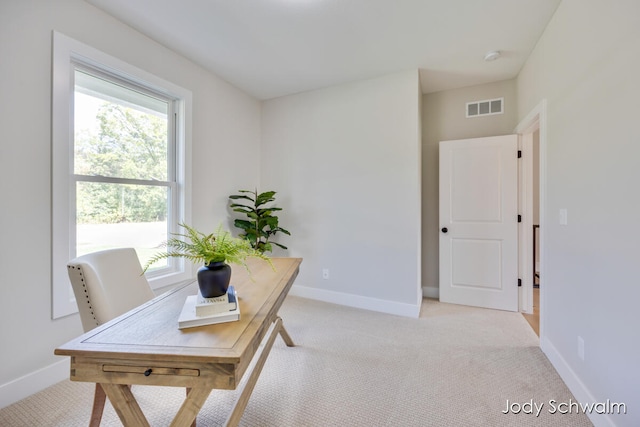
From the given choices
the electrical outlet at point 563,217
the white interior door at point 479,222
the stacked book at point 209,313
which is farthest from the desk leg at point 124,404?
the white interior door at point 479,222

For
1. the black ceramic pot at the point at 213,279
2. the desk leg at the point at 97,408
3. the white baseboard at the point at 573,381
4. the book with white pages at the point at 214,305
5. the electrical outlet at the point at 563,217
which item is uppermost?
the electrical outlet at the point at 563,217

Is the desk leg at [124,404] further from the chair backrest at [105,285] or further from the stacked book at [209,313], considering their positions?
the chair backrest at [105,285]

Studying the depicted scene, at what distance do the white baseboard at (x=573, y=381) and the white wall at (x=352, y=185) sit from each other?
110cm

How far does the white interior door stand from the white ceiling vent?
395mm

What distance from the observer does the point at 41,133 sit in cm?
171

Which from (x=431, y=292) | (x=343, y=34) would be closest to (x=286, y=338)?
(x=431, y=292)

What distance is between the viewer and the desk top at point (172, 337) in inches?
31.4

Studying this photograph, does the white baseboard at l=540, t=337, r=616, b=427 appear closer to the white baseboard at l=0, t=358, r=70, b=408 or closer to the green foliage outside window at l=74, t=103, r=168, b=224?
the white baseboard at l=0, t=358, r=70, b=408

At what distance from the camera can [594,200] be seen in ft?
4.85

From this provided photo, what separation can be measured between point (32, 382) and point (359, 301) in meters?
2.76

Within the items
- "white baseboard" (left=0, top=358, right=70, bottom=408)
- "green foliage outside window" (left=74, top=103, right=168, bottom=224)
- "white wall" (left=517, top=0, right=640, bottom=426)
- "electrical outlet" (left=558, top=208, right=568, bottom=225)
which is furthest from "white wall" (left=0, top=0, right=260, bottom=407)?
"electrical outlet" (left=558, top=208, right=568, bottom=225)

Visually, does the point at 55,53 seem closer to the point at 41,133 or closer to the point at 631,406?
the point at 41,133

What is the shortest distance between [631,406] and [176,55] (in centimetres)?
403

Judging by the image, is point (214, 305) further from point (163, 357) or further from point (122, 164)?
point (122, 164)
